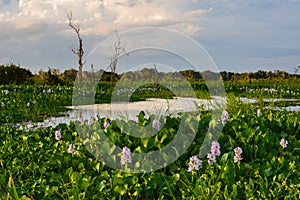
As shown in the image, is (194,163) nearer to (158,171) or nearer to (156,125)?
(158,171)

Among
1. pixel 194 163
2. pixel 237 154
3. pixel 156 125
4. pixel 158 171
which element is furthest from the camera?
pixel 156 125

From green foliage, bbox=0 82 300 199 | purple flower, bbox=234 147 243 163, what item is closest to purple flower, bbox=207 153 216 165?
→ green foliage, bbox=0 82 300 199

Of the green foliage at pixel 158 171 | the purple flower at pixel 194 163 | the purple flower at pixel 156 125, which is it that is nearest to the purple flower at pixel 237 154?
the green foliage at pixel 158 171

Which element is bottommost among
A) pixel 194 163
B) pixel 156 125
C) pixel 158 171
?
pixel 158 171

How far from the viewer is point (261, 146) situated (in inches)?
153

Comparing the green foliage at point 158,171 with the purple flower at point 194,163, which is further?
the purple flower at point 194,163

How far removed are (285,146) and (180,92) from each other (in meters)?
8.01

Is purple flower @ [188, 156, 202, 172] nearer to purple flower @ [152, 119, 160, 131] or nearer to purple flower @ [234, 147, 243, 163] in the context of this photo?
purple flower @ [234, 147, 243, 163]

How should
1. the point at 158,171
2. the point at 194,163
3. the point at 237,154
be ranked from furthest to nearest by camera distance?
the point at 158,171 → the point at 237,154 → the point at 194,163

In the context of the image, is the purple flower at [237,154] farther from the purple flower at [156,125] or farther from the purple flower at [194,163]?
the purple flower at [156,125]

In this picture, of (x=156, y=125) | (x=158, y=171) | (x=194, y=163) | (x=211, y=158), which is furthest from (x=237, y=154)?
(x=156, y=125)

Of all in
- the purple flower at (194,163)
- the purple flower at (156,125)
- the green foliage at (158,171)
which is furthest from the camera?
the purple flower at (156,125)

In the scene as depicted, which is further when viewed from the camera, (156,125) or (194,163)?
(156,125)

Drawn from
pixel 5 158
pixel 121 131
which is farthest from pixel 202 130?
pixel 5 158
